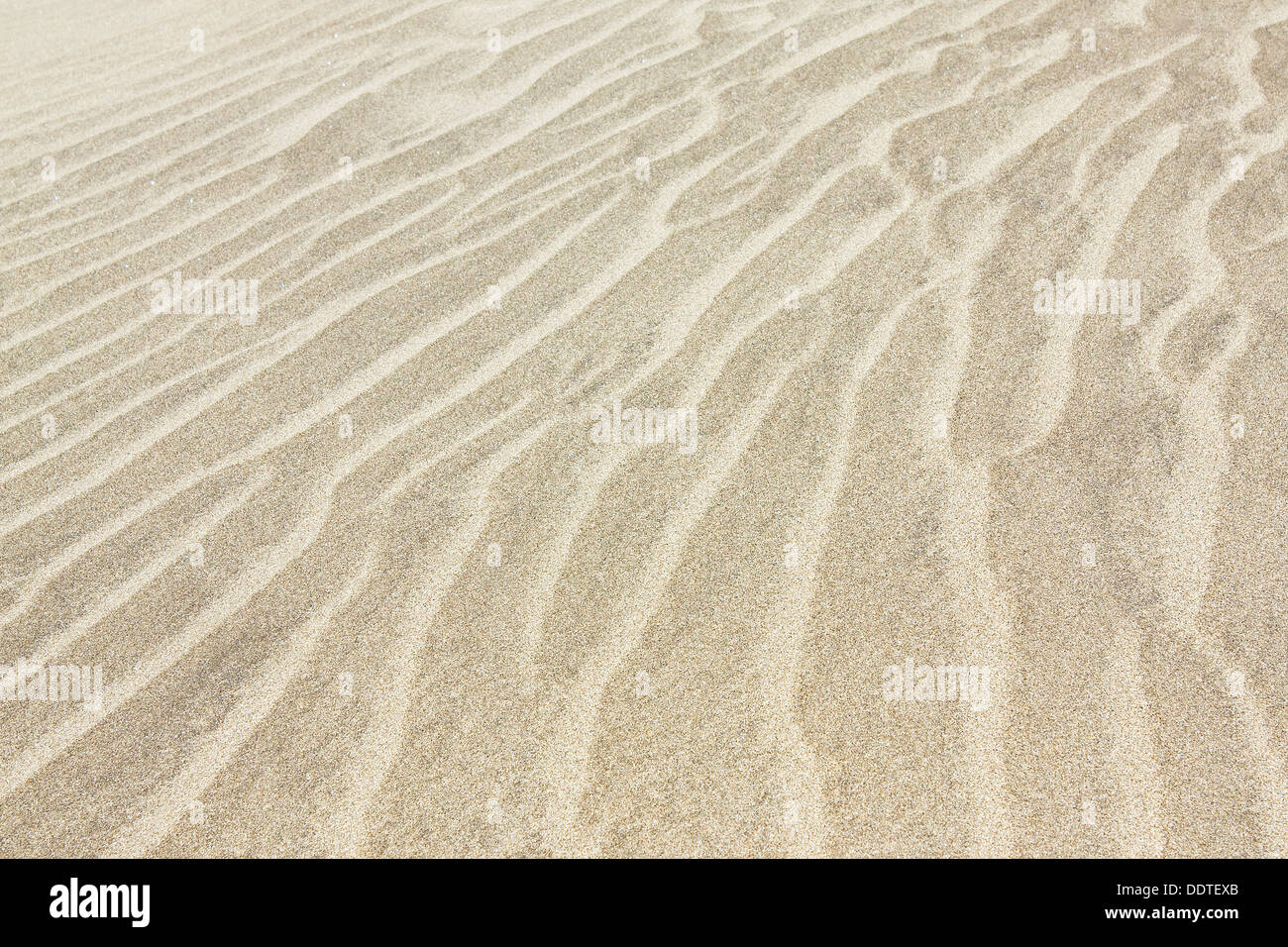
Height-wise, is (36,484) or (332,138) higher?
(332,138)

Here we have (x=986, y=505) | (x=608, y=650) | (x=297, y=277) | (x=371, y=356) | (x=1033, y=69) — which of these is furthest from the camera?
(x=1033, y=69)

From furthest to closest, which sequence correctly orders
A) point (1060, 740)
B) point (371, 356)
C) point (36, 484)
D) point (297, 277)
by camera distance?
point (297, 277), point (371, 356), point (36, 484), point (1060, 740)

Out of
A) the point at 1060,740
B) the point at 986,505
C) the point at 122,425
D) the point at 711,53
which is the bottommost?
the point at 1060,740

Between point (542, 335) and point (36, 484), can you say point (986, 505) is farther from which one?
point (36, 484)

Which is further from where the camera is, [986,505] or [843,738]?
[986,505]

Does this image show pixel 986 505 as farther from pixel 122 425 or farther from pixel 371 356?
pixel 122 425

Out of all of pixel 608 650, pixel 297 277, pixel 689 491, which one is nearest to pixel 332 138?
pixel 297 277
